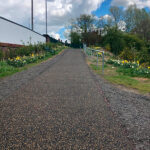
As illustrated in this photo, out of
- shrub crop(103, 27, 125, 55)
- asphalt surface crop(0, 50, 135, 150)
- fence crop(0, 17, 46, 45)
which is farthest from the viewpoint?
shrub crop(103, 27, 125, 55)

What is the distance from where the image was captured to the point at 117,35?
29.0m

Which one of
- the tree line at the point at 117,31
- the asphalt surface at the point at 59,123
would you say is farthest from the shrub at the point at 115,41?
the asphalt surface at the point at 59,123

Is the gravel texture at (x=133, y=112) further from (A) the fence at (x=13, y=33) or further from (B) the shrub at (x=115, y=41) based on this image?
(B) the shrub at (x=115, y=41)

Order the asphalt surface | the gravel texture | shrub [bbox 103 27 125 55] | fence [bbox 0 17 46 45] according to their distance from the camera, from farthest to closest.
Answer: shrub [bbox 103 27 125 55] < fence [bbox 0 17 46 45] < the gravel texture < the asphalt surface

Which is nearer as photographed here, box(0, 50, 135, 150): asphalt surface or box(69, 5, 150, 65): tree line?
box(0, 50, 135, 150): asphalt surface

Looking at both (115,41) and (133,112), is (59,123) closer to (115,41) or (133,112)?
(133,112)

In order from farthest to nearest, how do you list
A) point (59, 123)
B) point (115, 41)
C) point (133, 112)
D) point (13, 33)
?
point (115, 41) < point (13, 33) < point (133, 112) < point (59, 123)

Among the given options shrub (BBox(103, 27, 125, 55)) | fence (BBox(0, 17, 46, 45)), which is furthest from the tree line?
fence (BBox(0, 17, 46, 45))

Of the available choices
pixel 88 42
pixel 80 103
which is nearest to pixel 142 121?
pixel 80 103

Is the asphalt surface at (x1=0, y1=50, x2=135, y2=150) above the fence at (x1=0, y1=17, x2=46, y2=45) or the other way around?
the other way around

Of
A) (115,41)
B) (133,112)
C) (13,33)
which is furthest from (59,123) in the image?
(115,41)

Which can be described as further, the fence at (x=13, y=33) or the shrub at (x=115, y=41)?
the shrub at (x=115, y=41)

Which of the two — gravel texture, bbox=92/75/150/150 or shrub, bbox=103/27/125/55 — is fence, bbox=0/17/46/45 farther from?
shrub, bbox=103/27/125/55

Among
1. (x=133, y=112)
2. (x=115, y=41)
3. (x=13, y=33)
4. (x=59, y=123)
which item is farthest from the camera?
(x=115, y=41)
